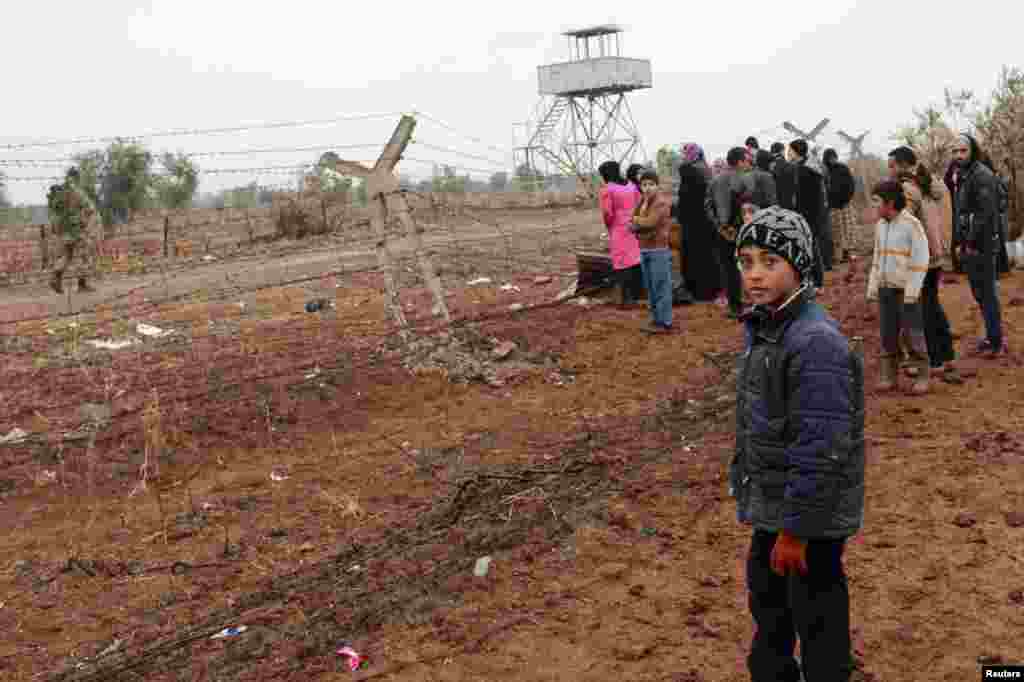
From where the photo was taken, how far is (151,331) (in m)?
10.9

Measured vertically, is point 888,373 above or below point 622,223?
below

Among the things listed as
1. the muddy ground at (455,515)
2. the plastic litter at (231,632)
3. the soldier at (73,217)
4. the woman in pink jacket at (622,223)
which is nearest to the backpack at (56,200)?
the soldier at (73,217)

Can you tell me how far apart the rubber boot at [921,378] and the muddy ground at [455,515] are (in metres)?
0.10

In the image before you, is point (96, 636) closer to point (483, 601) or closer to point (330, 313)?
point (483, 601)

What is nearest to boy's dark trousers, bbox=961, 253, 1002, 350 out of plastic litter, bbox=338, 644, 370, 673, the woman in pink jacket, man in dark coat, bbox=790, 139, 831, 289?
the woman in pink jacket

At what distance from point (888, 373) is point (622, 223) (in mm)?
3961

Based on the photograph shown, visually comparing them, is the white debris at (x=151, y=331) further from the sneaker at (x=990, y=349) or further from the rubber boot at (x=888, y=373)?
the sneaker at (x=990, y=349)

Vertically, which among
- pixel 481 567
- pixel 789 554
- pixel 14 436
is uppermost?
pixel 789 554

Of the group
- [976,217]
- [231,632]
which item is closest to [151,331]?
[231,632]

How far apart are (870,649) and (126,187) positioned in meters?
33.1

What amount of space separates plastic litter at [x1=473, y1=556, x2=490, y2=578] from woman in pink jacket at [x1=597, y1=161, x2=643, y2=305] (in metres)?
5.77

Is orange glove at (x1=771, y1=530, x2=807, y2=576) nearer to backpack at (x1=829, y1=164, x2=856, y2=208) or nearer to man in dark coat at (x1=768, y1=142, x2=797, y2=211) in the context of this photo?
man in dark coat at (x1=768, y1=142, x2=797, y2=211)

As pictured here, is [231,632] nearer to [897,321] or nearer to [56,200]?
[897,321]

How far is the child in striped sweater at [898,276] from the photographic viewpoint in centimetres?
601
